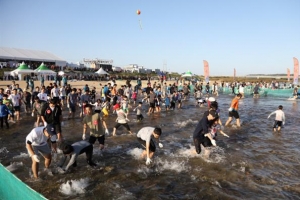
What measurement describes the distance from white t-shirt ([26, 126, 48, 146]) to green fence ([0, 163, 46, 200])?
1.62m

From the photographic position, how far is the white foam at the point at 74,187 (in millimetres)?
5819

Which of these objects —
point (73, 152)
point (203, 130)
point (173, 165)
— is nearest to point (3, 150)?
point (73, 152)

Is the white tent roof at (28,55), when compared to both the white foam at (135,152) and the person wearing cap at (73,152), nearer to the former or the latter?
the white foam at (135,152)

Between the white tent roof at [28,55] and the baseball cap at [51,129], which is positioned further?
the white tent roof at [28,55]

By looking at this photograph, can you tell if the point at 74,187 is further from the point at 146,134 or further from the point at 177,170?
Result: the point at 177,170

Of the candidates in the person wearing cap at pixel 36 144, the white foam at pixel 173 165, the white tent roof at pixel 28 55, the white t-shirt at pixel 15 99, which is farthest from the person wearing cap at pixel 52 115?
the white tent roof at pixel 28 55

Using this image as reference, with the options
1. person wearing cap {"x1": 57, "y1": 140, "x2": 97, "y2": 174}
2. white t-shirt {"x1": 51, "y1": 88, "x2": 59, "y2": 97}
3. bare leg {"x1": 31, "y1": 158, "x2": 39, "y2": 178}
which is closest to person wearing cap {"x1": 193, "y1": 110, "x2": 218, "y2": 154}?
person wearing cap {"x1": 57, "y1": 140, "x2": 97, "y2": 174}

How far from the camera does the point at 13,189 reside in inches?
159

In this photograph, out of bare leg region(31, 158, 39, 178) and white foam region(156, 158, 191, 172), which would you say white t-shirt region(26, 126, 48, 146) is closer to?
bare leg region(31, 158, 39, 178)

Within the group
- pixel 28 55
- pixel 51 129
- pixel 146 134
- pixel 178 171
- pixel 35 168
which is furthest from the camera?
pixel 28 55

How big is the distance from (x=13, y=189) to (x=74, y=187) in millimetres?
2127

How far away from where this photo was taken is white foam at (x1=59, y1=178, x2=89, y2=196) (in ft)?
19.1

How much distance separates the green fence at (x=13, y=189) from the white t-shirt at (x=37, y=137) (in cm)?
162

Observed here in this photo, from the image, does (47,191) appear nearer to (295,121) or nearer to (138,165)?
(138,165)
